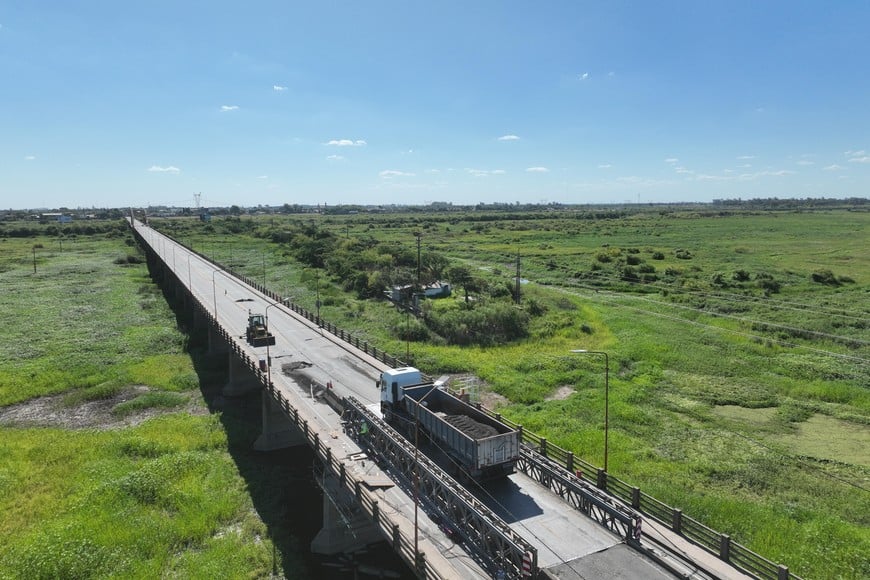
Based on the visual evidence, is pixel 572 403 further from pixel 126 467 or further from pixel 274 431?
pixel 126 467

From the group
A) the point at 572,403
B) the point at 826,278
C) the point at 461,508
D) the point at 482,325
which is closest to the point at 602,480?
the point at 461,508

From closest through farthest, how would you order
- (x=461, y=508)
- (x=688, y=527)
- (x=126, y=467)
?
1. (x=461, y=508)
2. (x=688, y=527)
3. (x=126, y=467)

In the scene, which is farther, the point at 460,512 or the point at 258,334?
the point at 258,334

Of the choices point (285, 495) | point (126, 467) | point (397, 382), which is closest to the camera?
point (397, 382)

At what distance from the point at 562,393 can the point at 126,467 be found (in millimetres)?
34133

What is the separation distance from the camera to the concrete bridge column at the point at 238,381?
169 ft

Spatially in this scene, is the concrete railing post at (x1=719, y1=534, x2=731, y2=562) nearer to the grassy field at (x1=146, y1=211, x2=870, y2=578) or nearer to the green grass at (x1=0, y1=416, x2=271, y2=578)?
the grassy field at (x1=146, y1=211, x2=870, y2=578)

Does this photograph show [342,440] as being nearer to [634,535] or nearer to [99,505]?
[99,505]

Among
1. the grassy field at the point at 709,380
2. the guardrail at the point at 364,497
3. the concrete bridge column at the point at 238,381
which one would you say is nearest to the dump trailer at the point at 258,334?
the concrete bridge column at the point at 238,381

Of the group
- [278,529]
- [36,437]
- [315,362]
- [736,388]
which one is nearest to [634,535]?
[278,529]

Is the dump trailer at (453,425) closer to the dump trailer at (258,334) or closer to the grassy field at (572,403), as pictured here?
the grassy field at (572,403)

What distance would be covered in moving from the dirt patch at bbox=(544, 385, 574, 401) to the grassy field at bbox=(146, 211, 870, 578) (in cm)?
19

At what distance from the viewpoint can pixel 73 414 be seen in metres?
46.9

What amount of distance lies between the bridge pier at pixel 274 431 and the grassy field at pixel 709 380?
16828mm
